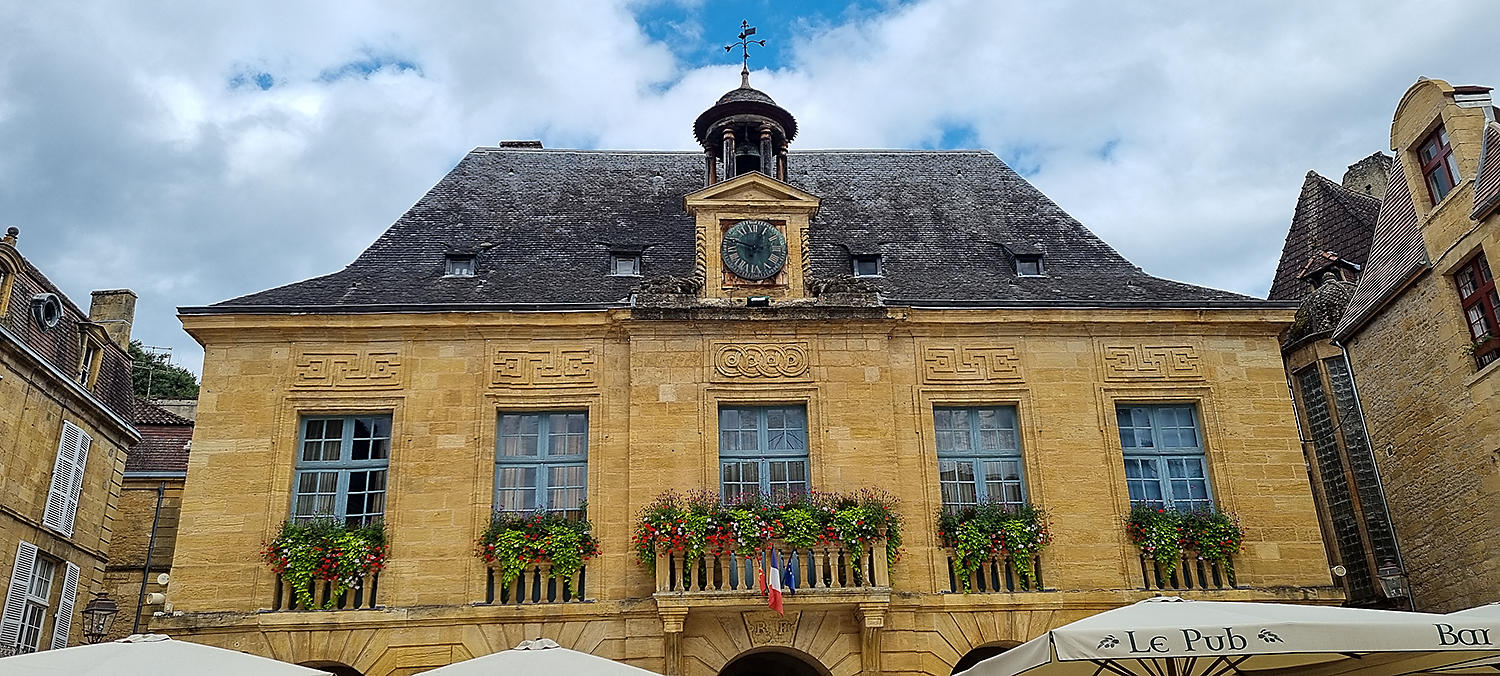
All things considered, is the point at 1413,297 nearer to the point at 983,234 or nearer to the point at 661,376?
the point at 983,234

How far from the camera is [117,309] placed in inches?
923

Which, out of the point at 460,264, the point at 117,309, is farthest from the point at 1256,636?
the point at 117,309

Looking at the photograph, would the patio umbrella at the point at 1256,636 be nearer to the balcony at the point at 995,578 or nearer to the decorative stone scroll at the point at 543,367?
the balcony at the point at 995,578

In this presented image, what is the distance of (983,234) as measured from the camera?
15.2m

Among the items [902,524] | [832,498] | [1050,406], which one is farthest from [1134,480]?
[832,498]

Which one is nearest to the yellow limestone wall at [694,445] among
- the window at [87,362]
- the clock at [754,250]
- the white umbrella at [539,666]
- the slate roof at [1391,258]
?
the clock at [754,250]

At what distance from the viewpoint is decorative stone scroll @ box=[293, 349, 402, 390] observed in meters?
Answer: 12.2

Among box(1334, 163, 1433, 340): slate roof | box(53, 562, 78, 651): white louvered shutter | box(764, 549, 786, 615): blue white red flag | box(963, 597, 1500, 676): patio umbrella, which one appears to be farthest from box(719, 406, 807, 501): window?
box(53, 562, 78, 651): white louvered shutter

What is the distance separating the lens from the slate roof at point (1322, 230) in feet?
59.1

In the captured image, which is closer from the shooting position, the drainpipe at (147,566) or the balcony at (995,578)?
the balcony at (995,578)

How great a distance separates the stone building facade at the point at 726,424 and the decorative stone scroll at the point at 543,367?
0.03 metres

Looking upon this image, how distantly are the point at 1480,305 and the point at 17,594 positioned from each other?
64.8 ft

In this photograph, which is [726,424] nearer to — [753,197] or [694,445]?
[694,445]

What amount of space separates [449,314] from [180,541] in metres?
3.64
